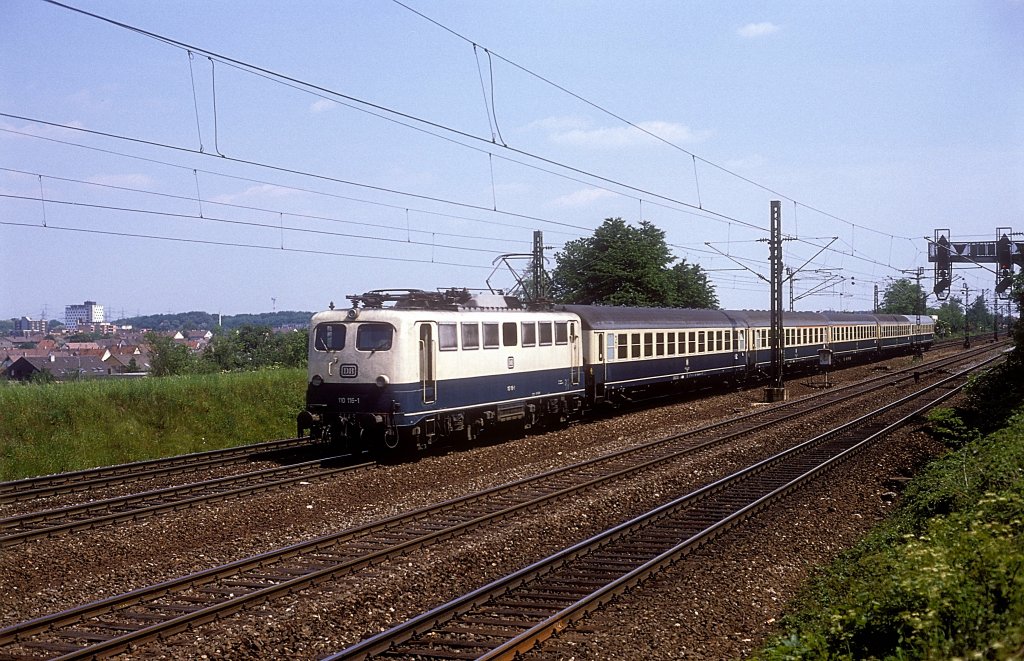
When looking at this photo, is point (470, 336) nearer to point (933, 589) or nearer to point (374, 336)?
point (374, 336)

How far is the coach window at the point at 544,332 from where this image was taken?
23922 mm

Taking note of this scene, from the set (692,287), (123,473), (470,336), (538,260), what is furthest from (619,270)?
(123,473)

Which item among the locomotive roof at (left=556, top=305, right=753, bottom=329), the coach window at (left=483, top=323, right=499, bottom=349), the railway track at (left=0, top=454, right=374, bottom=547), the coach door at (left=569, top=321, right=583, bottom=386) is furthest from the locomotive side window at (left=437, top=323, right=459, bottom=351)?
the locomotive roof at (left=556, top=305, right=753, bottom=329)

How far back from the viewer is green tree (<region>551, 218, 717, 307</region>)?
182 feet

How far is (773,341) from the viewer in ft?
117

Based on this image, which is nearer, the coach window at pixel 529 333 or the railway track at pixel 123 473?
the railway track at pixel 123 473

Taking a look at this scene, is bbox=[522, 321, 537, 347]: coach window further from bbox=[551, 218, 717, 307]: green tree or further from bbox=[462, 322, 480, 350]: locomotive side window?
bbox=[551, 218, 717, 307]: green tree

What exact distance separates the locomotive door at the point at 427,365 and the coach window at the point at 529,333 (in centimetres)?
394

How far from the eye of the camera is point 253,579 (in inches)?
426

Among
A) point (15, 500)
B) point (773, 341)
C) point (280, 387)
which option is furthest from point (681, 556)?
point (773, 341)

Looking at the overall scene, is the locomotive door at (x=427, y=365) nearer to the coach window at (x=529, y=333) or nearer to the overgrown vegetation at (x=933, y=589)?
the coach window at (x=529, y=333)

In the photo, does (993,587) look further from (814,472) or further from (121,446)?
(121,446)

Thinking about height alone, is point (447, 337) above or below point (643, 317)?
below

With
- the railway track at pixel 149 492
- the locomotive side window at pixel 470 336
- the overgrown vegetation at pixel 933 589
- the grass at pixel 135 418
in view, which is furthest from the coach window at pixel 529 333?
the overgrown vegetation at pixel 933 589
